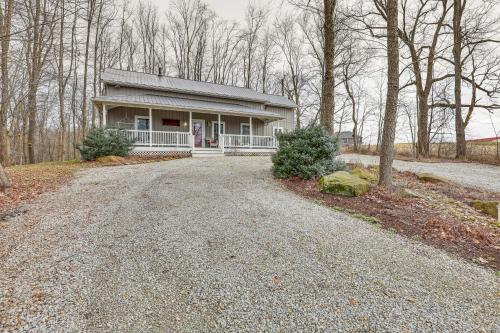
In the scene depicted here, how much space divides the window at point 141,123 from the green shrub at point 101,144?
329cm

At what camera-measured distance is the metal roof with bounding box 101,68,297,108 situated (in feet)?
50.7

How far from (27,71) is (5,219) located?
1334 cm

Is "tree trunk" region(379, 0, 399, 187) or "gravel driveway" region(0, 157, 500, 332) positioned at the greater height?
"tree trunk" region(379, 0, 399, 187)

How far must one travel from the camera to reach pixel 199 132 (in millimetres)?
16891

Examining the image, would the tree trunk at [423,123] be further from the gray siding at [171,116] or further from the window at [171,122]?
the window at [171,122]

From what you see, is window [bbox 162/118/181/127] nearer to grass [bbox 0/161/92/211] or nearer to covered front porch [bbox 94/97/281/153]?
covered front porch [bbox 94/97/281/153]

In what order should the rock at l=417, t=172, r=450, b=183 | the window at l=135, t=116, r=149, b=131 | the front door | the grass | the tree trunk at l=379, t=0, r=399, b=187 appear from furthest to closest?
the front door, the window at l=135, t=116, r=149, b=131, the rock at l=417, t=172, r=450, b=183, the tree trunk at l=379, t=0, r=399, b=187, the grass

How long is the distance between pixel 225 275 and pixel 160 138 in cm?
1260

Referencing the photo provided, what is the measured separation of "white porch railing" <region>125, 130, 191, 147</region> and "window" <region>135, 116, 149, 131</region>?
1380 millimetres

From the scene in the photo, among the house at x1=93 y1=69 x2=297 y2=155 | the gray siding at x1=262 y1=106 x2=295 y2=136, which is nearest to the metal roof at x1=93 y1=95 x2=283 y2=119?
the house at x1=93 y1=69 x2=297 y2=155

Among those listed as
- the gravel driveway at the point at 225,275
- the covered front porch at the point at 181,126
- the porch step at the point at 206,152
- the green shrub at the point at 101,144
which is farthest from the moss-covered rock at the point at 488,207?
the green shrub at the point at 101,144

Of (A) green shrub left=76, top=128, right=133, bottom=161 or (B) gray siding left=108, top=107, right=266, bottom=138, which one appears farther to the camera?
(B) gray siding left=108, top=107, right=266, bottom=138

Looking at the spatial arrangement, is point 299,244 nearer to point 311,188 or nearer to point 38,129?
point 311,188

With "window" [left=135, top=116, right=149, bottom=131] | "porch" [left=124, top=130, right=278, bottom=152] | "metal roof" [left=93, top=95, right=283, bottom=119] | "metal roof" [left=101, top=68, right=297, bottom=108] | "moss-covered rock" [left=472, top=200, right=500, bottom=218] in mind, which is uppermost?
"metal roof" [left=101, top=68, right=297, bottom=108]
